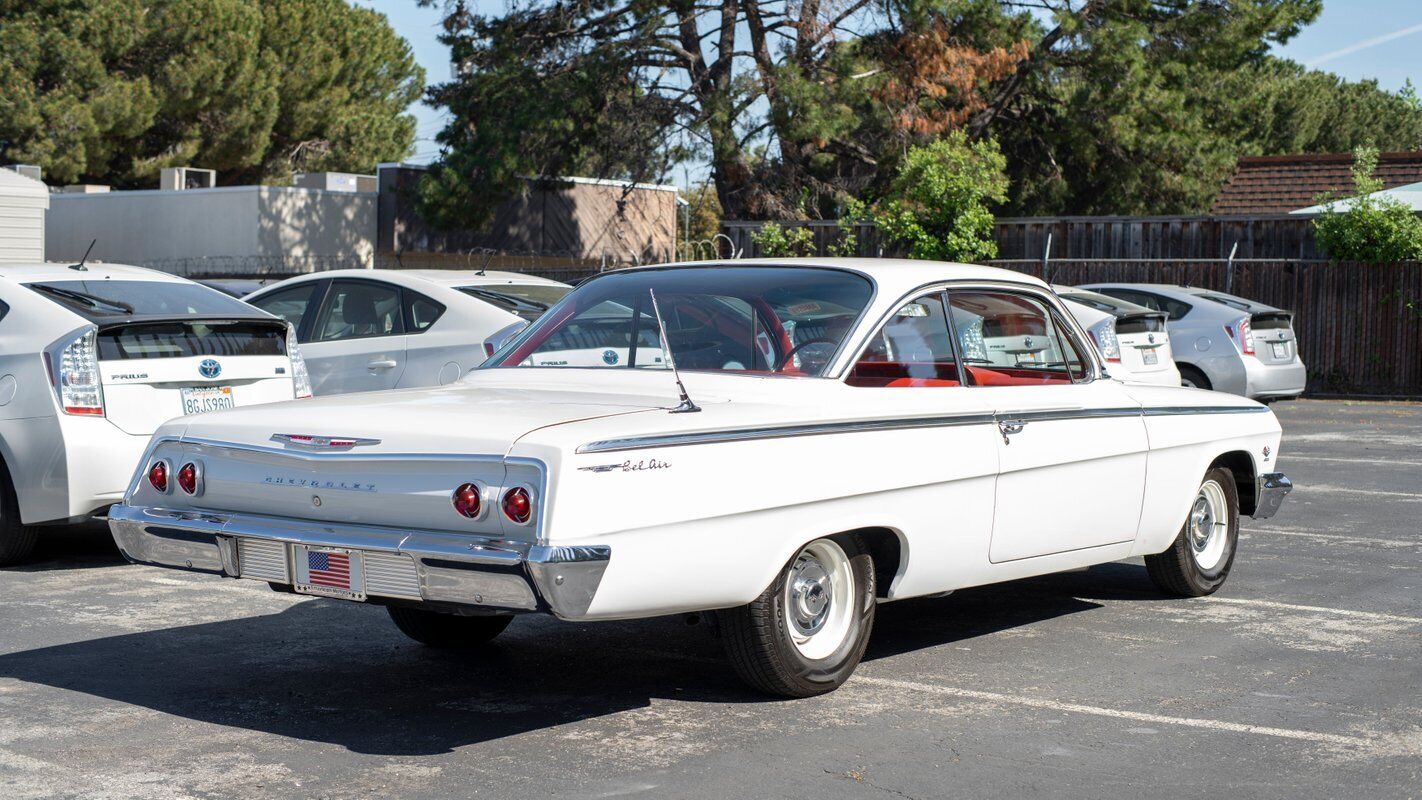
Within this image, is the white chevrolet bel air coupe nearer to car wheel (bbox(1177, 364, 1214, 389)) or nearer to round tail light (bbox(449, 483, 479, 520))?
round tail light (bbox(449, 483, 479, 520))

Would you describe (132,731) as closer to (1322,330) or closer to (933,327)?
(933,327)

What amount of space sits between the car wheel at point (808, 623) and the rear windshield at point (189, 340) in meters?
4.35

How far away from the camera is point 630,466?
16.6ft

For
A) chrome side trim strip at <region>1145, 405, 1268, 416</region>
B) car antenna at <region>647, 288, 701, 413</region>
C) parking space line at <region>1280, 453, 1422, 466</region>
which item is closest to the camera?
car antenna at <region>647, 288, 701, 413</region>

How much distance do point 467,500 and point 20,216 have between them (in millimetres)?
25792

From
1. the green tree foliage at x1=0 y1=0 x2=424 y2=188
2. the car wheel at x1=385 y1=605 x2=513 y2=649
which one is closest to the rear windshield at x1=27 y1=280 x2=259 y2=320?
the car wheel at x1=385 y1=605 x2=513 y2=649

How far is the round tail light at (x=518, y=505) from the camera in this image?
4.95 metres

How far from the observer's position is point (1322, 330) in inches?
940

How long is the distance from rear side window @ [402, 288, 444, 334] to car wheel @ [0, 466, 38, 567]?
11.9ft

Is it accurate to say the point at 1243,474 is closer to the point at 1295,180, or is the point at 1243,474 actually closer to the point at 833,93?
the point at 833,93

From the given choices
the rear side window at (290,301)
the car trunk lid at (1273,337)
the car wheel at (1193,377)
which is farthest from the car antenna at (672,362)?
Answer: the car trunk lid at (1273,337)

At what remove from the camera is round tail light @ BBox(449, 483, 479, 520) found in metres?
5.05

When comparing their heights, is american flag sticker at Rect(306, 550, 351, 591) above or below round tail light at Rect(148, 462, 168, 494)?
below

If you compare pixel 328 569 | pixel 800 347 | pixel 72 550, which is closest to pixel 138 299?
pixel 72 550
